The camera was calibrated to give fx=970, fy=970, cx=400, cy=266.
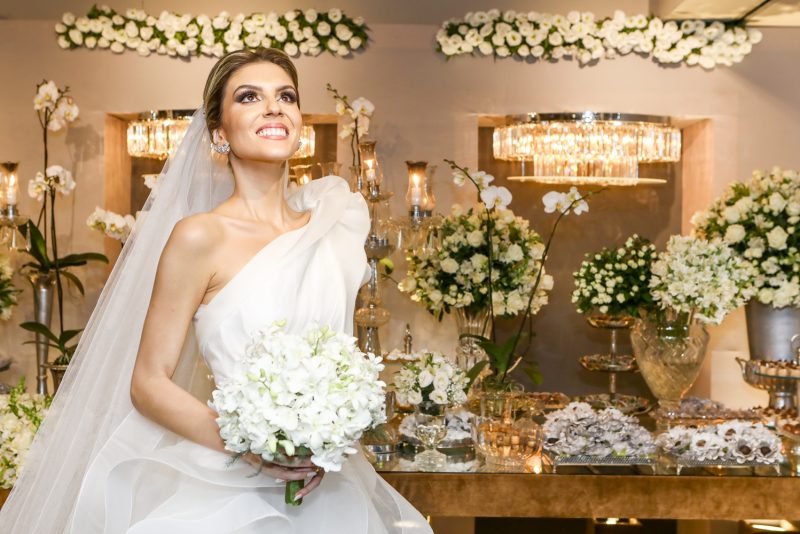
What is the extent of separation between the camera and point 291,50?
5.79 metres

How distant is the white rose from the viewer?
455 cm

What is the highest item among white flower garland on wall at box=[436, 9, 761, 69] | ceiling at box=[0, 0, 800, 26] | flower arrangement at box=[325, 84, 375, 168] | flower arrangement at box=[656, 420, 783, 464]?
ceiling at box=[0, 0, 800, 26]

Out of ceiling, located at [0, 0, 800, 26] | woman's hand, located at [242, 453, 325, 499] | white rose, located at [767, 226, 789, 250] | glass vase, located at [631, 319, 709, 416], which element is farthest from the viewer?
ceiling, located at [0, 0, 800, 26]

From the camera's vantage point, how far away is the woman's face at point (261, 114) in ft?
8.34

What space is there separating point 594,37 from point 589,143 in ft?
2.47

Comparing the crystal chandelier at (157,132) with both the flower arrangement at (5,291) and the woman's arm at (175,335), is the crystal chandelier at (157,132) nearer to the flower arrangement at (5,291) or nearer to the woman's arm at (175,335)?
the flower arrangement at (5,291)

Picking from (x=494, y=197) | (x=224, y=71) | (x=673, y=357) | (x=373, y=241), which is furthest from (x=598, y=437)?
(x=224, y=71)

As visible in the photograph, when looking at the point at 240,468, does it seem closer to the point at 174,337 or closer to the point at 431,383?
the point at 174,337

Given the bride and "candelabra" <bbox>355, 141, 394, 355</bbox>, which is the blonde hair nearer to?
the bride

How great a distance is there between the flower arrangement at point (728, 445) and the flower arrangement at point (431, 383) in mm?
781

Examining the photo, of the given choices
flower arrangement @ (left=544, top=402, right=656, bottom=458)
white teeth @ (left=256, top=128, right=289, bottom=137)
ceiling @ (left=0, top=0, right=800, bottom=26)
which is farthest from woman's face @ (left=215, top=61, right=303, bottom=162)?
ceiling @ (left=0, top=0, right=800, bottom=26)

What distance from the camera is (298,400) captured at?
80.5 inches

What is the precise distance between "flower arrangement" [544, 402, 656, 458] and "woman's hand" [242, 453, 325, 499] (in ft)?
4.52

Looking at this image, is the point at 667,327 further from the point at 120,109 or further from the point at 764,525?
the point at 120,109
